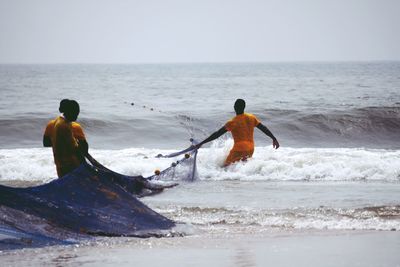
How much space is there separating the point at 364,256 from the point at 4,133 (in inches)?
651

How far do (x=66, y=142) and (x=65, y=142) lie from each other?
0.02 metres

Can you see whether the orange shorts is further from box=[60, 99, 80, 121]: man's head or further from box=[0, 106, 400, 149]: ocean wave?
box=[0, 106, 400, 149]: ocean wave

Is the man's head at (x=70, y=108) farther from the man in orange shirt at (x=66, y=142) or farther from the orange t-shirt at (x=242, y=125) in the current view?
the orange t-shirt at (x=242, y=125)

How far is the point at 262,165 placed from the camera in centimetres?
1277

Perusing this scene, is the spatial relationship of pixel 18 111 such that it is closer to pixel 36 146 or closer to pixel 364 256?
pixel 36 146

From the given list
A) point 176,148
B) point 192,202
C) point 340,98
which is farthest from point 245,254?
point 340,98

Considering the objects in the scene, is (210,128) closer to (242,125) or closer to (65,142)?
(242,125)

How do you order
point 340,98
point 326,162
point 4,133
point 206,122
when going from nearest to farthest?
1. point 326,162
2. point 4,133
3. point 206,122
4. point 340,98

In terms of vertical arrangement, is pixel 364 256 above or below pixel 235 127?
below

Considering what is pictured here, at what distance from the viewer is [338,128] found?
2123 cm

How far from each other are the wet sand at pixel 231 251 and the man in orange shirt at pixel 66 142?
1839 millimetres

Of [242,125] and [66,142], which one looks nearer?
[66,142]

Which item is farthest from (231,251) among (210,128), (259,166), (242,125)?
(210,128)

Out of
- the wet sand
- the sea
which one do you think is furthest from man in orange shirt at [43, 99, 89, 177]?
the wet sand
